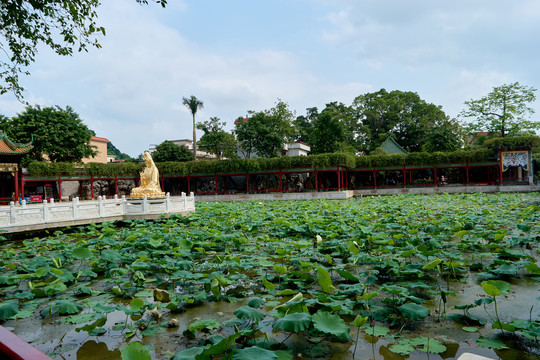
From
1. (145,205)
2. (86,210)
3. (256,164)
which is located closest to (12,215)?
(86,210)

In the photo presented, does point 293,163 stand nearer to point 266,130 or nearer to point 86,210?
point 266,130

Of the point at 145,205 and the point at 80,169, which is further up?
the point at 80,169

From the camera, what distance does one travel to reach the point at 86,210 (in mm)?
12227

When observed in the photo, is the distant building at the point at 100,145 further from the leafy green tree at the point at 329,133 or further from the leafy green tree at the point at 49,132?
the leafy green tree at the point at 329,133

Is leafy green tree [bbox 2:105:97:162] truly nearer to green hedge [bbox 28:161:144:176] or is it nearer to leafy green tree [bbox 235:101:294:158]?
green hedge [bbox 28:161:144:176]

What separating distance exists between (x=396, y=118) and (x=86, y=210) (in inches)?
1426

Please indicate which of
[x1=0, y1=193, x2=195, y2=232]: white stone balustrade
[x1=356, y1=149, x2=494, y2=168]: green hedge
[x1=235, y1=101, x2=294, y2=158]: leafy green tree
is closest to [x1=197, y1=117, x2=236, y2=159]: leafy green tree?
[x1=235, y1=101, x2=294, y2=158]: leafy green tree

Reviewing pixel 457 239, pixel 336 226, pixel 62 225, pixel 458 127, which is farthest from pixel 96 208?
pixel 458 127

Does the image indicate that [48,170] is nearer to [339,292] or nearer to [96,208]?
[96,208]

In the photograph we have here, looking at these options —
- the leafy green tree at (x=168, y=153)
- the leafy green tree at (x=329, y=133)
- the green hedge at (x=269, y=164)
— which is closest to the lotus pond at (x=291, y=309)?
the green hedge at (x=269, y=164)

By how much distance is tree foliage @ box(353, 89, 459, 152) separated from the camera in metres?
39.9

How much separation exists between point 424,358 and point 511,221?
809cm

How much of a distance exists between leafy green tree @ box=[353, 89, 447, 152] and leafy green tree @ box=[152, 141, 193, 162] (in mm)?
19837

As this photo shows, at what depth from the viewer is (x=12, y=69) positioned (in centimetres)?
737
